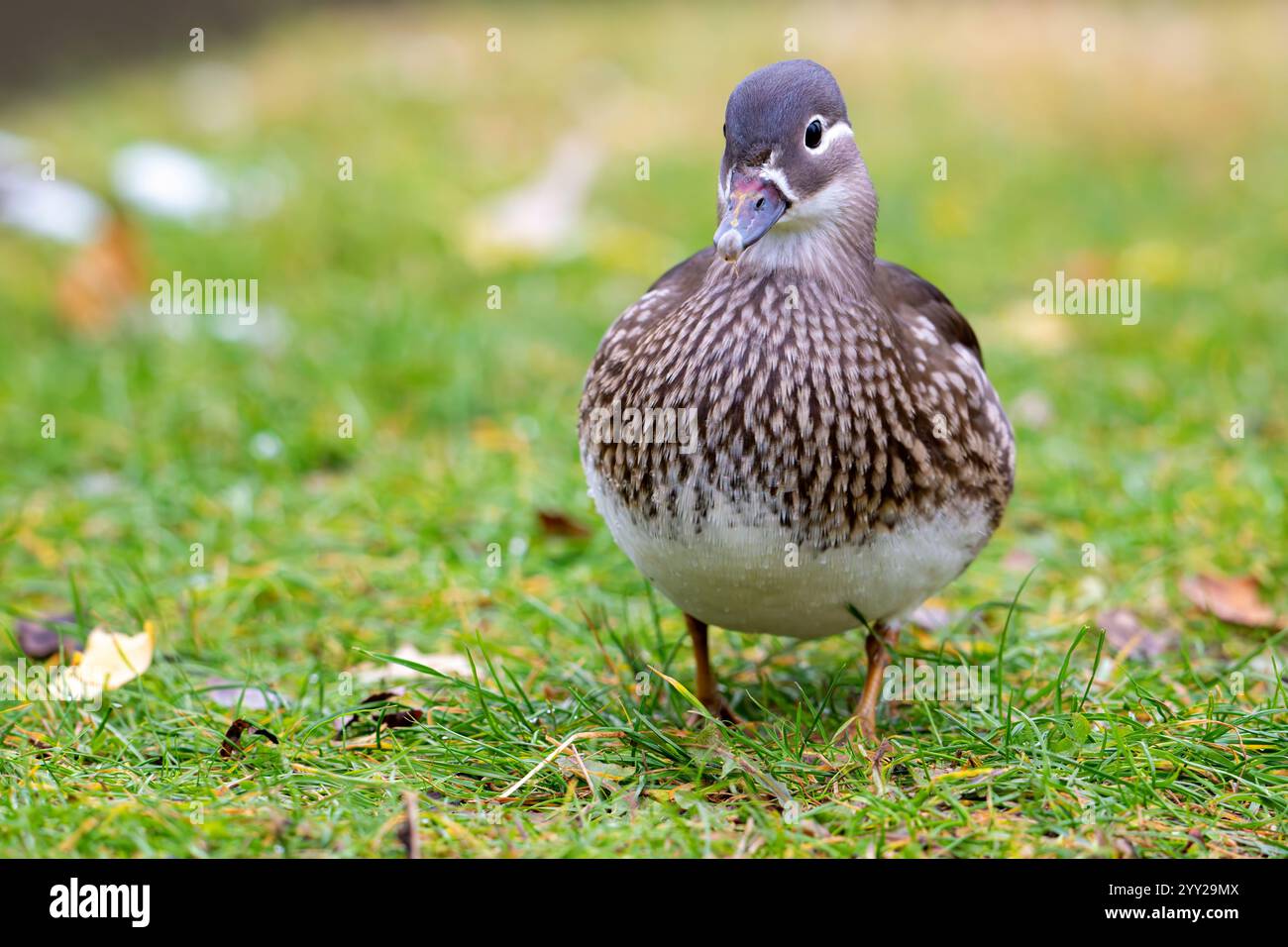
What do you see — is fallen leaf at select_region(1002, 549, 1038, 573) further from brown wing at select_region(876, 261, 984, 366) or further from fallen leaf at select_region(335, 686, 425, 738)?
fallen leaf at select_region(335, 686, 425, 738)

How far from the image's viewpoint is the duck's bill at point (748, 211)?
2.64m

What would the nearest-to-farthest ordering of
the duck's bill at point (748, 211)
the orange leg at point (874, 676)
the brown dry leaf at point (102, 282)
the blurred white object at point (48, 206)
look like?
the duck's bill at point (748, 211)
the orange leg at point (874, 676)
the brown dry leaf at point (102, 282)
the blurred white object at point (48, 206)

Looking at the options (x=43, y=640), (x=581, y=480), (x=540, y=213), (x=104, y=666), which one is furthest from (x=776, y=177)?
(x=540, y=213)

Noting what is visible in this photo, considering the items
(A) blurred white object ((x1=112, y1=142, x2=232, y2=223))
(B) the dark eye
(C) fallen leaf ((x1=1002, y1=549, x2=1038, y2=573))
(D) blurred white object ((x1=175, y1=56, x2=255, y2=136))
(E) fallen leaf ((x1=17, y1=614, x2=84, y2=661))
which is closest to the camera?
(B) the dark eye

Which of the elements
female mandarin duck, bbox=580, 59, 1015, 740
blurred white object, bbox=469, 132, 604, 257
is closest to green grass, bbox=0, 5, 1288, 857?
blurred white object, bbox=469, 132, 604, 257

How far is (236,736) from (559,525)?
4.93 feet

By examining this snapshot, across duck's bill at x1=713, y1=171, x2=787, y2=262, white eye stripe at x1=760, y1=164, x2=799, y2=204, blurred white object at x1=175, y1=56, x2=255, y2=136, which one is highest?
blurred white object at x1=175, y1=56, x2=255, y2=136

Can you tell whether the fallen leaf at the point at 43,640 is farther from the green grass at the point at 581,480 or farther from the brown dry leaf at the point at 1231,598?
the brown dry leaf at the point at 1231,598

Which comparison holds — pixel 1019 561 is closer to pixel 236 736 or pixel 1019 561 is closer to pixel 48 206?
pixel 236 736

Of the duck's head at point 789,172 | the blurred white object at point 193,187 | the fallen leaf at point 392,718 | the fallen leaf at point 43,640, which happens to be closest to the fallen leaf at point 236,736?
the fallen leaf at point 392,718

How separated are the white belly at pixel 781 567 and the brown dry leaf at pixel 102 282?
3736 mm

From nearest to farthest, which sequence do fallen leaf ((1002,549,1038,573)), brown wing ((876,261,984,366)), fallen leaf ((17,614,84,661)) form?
brown wing ((876,261,984,366))
fallen leaf ((17,614,84,661))
fallen leaf ((1002,549,1038,573))

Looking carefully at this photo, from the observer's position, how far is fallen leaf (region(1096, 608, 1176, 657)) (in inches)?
137

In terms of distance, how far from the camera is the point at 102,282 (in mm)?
6055
